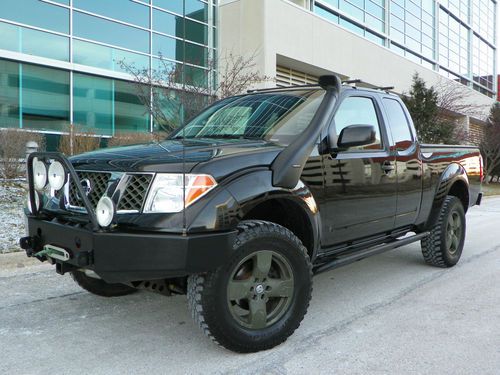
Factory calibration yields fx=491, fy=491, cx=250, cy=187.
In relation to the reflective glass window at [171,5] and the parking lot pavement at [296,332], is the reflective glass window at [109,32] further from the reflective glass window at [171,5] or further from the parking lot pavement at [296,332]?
the parking lot pavement at [296,332]

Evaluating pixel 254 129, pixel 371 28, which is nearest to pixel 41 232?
pixel 254 129

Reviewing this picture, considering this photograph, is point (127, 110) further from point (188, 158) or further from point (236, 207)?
point (236, 207)

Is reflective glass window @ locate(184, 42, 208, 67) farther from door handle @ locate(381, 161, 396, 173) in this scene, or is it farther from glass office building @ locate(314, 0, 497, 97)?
door handle @ locate(381, 161, 396, 173)

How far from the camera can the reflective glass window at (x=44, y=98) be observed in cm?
1378

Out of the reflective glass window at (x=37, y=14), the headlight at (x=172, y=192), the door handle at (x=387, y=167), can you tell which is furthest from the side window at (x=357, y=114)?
the reflective glass window at (x=37, y=14)

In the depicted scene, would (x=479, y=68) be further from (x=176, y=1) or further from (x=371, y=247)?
(x=371, y=247)

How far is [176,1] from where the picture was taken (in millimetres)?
17547

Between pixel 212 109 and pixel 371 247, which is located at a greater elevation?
pixel 212 109

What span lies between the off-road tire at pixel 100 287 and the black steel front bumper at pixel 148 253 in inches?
52.8

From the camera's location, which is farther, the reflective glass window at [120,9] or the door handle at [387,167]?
the reflective glass window at [120,9]

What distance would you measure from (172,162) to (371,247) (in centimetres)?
234

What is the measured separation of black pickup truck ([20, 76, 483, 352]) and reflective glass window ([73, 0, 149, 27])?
12.4 meters

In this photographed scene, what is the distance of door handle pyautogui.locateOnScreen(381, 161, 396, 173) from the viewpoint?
4547 millimetres

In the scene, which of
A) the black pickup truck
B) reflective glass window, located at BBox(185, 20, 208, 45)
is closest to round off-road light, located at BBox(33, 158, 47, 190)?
the black pickup truck
